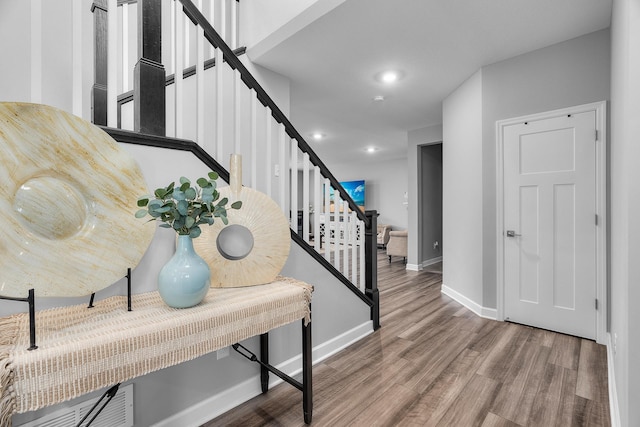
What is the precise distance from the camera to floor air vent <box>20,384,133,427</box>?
3.74ft

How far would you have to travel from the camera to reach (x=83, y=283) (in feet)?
3.45

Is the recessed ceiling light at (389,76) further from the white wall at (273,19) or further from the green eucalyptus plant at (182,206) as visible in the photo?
the green eucalyptus plant at (182,206)

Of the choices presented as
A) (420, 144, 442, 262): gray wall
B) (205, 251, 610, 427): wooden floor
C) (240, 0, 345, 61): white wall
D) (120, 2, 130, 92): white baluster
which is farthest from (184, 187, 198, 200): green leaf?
(420, 144, 442, 262): gray wall

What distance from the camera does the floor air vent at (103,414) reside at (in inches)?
44.8

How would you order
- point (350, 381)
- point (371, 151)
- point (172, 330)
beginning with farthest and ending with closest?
point (371, 151) → point (350, 381) → point (172, 330)

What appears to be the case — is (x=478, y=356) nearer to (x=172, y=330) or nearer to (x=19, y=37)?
(x=172, y=330)

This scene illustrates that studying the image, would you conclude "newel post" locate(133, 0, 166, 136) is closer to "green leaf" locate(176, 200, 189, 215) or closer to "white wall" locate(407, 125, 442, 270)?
"green leaf" locate(176, 200, 189, 215)

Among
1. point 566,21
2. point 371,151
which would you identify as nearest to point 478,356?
point 566,21

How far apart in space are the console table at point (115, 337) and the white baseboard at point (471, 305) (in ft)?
8.08

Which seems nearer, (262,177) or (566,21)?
(566,21)

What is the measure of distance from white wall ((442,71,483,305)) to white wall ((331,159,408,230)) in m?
4.18

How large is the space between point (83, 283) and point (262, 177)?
1.85 meters

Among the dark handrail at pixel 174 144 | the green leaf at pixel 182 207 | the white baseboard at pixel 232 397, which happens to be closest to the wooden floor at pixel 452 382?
the white baseboard at pixel 232 397

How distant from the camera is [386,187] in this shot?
8484 mm
